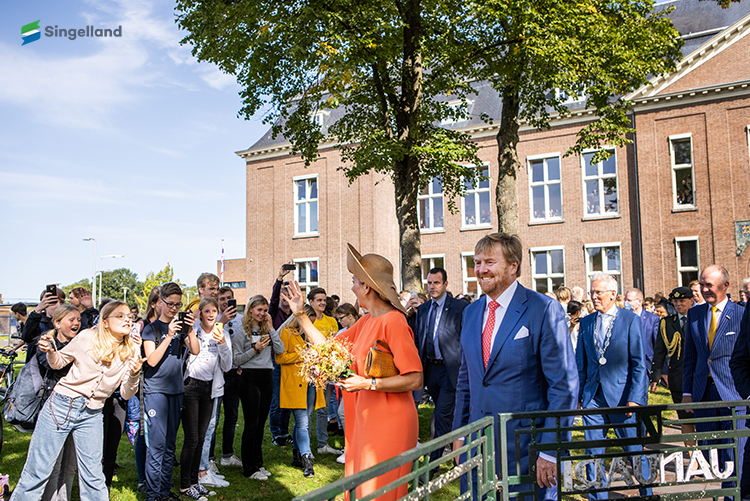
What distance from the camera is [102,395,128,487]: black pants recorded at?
5688mm

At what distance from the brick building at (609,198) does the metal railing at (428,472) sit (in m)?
19.3

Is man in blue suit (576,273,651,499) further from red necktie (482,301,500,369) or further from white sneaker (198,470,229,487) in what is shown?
white sneaker (198,470,229,487)

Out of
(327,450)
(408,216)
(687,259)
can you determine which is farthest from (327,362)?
(687,259)

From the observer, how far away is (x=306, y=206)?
2962 centimetres

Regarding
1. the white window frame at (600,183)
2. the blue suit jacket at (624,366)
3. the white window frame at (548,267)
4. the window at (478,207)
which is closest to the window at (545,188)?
the white window frame at (600,183)

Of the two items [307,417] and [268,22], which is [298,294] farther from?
[268,22]

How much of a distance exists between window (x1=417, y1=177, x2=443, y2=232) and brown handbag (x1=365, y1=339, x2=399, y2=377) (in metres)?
23.3

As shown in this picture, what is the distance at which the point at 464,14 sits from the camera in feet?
42.0

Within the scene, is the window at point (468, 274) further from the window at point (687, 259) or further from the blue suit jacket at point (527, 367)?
the blue suit jacket at point (527, 367)

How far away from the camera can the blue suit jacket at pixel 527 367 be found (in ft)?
10.8

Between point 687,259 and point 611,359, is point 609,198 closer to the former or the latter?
point 687,259

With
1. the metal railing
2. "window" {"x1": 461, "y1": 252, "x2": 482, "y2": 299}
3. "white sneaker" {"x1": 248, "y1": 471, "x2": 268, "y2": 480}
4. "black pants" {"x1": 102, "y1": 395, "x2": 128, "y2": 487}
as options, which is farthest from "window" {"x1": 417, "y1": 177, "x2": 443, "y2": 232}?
the metal railing

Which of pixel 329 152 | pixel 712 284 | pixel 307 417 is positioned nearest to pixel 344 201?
pixel 329 152

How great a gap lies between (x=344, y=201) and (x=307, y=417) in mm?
21846
